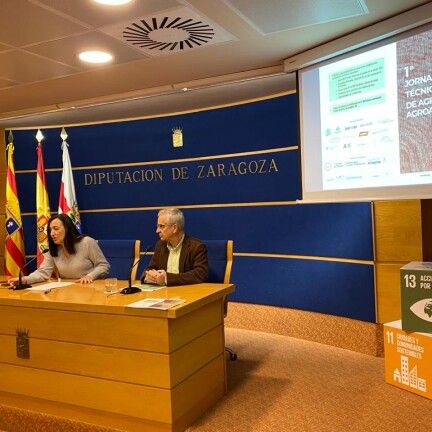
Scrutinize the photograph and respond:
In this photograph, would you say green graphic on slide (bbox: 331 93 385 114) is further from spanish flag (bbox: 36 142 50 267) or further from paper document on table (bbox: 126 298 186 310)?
spanish flag (bbox: 36 142 50 267)

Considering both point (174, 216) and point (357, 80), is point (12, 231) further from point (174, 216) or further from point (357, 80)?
point (357, 80)

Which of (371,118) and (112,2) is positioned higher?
(112,2)

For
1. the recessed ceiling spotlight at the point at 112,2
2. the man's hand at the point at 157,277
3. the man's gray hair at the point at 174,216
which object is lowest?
the man's hand at the point at 157,277

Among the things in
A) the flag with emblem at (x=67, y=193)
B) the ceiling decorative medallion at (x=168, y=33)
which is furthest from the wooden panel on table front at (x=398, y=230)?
the flag with emblem at (x=67, y=193)

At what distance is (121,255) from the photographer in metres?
3.53

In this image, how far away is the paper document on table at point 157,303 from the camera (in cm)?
221

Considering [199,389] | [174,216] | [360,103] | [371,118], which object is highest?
[360,103]

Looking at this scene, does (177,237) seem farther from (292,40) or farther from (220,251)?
(292,40)

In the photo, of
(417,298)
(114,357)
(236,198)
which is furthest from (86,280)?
(417,298)

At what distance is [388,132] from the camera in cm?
321

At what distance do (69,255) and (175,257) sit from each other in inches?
31.3

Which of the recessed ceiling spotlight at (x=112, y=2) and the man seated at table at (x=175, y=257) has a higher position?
the recessed ceiling spotlight at (x=112, y=2)

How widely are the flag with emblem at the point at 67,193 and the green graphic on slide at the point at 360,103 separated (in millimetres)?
2992

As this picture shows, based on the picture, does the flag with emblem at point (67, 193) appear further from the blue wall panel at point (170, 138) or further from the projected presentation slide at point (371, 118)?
the projected presentation slide at point (371, 118)
